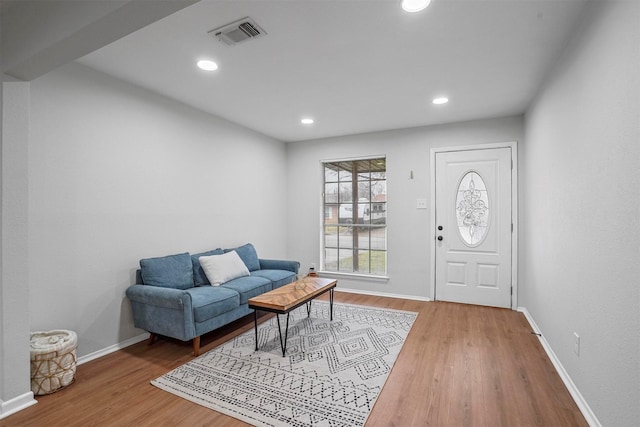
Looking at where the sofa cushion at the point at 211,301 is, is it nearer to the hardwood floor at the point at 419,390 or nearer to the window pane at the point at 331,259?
the hardwood floor at the point at 419,390

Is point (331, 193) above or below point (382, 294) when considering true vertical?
above

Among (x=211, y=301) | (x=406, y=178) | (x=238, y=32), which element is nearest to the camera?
(x=238, y=32)

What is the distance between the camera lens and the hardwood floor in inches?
74.6

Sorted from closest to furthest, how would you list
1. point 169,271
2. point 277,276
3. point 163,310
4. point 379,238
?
1. point 163,310
2. point 169,271
3. point 277,276
4. point 379,238

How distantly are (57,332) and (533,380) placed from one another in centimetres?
366

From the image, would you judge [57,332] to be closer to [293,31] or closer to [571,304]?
[293,31]

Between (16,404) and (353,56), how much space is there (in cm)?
339


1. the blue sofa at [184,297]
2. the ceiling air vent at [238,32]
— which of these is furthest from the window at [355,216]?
the ceiling air vent at [238,32]

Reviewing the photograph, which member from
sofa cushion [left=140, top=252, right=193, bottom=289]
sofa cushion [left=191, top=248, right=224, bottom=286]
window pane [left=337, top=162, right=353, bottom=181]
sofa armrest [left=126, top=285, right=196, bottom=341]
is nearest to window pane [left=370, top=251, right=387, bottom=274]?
window pane [left=337, top=162, right=353, bottom=181]

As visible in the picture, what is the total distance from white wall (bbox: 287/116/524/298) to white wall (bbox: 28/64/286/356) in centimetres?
195

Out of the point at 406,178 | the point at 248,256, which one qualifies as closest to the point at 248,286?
the point at 248,256

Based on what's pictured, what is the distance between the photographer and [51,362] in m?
2.15

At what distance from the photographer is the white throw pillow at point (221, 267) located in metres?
3.40

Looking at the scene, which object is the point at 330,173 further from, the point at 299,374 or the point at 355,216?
the point at 299,374
